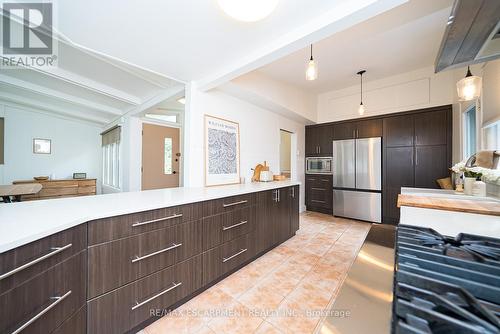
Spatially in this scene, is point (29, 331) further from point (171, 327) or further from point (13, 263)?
point (171, 327)

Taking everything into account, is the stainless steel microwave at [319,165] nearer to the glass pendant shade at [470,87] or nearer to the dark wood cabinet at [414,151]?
the dark wood cabinet at [414,151]

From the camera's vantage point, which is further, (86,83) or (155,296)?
(86,83)

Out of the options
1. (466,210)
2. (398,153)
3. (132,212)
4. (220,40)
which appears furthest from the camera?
(398,153)

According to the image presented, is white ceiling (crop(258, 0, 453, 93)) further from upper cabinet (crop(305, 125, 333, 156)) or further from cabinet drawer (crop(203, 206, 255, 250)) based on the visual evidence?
cabinet drawer (crop(203, 206, 255, 250))

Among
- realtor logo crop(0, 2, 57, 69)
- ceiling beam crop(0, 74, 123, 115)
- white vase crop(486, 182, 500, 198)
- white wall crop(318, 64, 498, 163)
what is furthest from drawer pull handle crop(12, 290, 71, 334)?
white wall crop(318, 64, 498, 163)

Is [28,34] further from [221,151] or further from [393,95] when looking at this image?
[393,95]

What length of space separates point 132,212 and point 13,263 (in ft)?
1.71

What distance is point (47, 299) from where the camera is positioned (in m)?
0.87

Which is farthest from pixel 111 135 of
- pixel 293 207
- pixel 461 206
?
pixel 461 206

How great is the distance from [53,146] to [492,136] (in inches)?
284

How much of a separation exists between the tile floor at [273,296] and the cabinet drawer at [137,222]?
0.73 meters

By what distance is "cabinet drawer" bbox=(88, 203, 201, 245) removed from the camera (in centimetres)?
111

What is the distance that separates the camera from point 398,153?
3.49 meters

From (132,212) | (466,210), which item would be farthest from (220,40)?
(466,210)
